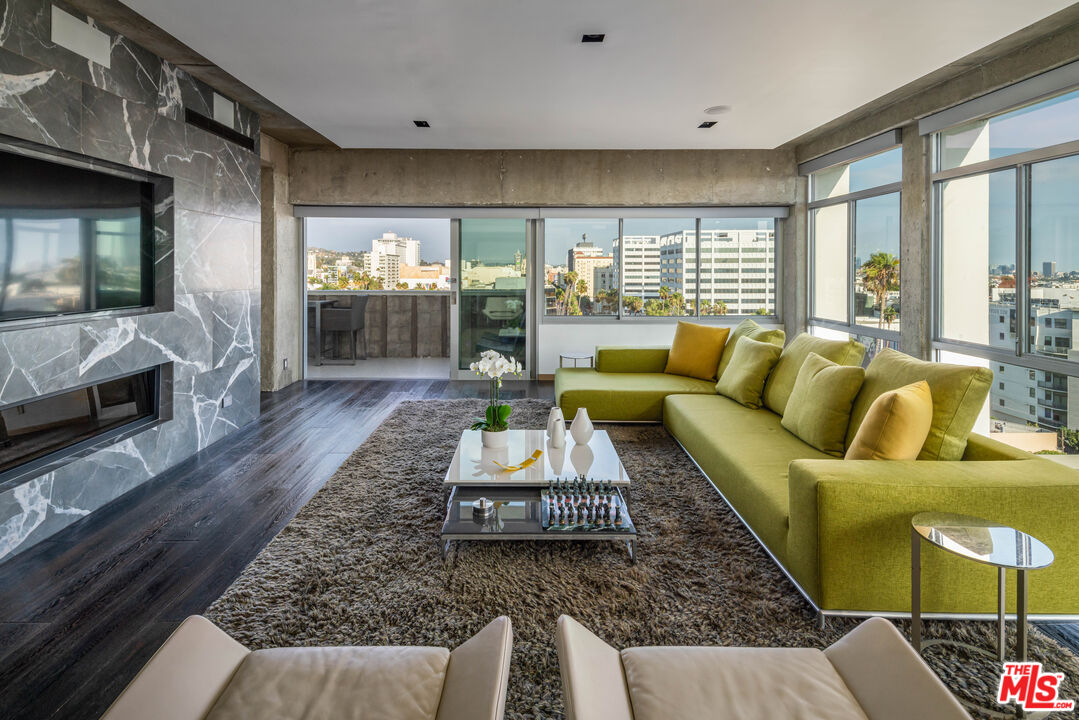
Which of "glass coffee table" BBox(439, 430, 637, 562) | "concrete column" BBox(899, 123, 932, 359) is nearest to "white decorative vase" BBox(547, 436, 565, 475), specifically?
"glass coffee table" BBox(439, 430, 637, 562)

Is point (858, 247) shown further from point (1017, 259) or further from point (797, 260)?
point (1017, 259)

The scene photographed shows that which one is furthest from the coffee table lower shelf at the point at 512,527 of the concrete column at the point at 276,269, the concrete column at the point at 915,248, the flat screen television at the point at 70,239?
the concrete column at the point at 276,269

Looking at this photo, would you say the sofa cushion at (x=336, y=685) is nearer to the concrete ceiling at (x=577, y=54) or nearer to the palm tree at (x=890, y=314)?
the concrete ceiling at (x=577, y=54)

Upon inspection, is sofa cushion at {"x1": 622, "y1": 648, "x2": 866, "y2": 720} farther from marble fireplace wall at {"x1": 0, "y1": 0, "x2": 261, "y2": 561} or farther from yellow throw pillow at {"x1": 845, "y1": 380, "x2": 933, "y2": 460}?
marble fireplace wall at {"x1": 0, "y1": 0, "x2": 261, "y2": 561}

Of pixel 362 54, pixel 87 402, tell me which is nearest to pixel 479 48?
pixel 362 54

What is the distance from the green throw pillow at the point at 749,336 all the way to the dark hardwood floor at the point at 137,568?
2.69m

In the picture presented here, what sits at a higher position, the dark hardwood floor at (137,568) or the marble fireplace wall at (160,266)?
the marble fireplace wall at (160,266)

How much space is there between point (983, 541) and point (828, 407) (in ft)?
4.12

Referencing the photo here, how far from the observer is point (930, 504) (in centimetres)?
200

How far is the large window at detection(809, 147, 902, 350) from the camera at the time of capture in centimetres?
545

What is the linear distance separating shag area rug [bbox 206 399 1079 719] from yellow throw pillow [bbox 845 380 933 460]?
59 centimetres

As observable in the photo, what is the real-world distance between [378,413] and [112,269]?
246cm

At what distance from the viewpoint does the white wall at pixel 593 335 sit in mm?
7488

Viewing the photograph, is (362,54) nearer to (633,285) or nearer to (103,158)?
(103,158)
